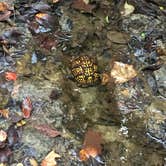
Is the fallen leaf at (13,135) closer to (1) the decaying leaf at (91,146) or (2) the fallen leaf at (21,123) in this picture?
(2) the fallen leaf at (21,123)

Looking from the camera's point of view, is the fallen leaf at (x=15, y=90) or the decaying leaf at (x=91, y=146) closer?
the decaying leaf at (x=91, y=146)

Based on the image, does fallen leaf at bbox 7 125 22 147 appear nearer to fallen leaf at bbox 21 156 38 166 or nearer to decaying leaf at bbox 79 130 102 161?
fallen leaf at bbox 21 156 38 166

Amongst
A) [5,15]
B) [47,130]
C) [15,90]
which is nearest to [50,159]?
[47,130]

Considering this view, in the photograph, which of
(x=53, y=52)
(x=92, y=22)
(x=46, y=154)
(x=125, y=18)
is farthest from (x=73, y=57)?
(x=46, y=154)

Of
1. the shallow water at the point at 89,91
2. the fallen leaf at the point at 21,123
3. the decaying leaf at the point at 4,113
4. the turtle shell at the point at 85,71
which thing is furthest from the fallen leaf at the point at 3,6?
the fallen leaf at the point at 21,123

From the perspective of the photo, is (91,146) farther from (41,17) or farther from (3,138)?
(41,17)

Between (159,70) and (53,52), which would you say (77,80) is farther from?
(159,70)

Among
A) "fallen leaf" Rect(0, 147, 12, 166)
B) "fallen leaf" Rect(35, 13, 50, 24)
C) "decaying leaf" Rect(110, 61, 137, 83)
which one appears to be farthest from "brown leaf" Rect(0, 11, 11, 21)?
"fallen leaf" Rect(0, 147, 12, 166)
